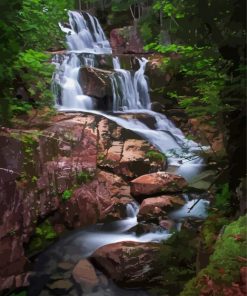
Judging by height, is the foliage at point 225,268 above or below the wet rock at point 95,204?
above

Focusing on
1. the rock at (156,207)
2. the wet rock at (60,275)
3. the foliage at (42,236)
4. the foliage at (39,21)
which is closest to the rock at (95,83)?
the foliage at (39,21)

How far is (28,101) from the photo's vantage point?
37.2 feet

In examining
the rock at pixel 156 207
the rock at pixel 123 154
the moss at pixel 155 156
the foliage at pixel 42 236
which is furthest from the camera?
the moss at pixel 155 156

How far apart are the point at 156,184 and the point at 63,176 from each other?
2.44m

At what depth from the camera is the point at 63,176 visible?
9.10 m

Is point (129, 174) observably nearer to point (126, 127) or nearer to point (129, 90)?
point (126, 127)

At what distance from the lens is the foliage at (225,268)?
8.38 feet

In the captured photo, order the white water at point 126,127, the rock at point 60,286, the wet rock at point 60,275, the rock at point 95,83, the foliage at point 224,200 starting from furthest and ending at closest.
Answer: the rock at point 95,83 < the white water at point 126,127 < the wet rock at point 60,275 < the rock at point 60,286 < the foliage at point 224,200

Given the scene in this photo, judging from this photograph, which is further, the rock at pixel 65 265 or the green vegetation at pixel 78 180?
the green vegetation at pixel 78 180

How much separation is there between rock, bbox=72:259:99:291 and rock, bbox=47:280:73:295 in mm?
175

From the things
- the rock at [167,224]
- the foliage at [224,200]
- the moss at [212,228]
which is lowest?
the rock at [167,224]

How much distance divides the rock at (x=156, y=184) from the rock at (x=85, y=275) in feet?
8.53

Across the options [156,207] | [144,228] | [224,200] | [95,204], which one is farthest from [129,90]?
[224,200]

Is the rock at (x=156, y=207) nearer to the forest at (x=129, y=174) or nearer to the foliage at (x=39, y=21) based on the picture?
the forest at (x=129, y=174)
